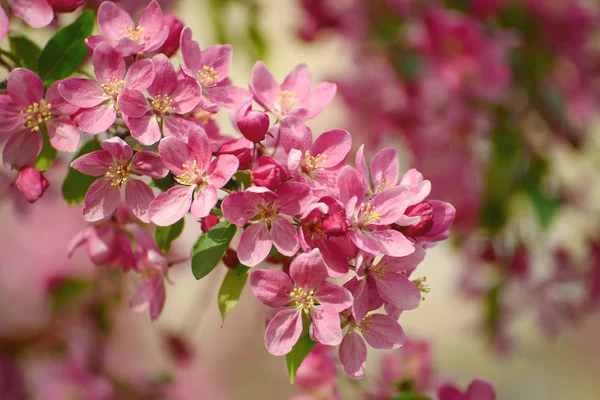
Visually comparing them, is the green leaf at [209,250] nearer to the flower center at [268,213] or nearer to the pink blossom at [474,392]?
the flower center at [268,213]

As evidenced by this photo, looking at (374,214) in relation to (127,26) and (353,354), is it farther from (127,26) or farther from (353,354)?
(127,26)

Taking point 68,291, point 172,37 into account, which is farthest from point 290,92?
point 68,291

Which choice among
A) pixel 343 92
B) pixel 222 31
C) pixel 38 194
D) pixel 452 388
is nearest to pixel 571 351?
pixel 343 92

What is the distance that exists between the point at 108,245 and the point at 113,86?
0.15 metres

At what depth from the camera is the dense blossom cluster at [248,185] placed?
497mm

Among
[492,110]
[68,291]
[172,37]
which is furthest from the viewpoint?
[492,110]

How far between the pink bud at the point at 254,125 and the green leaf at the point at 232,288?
106 millimetres

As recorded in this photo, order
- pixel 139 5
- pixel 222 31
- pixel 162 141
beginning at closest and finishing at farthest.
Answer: pixel 162 141
pixel 139 5
pixel 222 31

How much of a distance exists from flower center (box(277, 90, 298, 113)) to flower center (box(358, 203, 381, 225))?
0.14 meters

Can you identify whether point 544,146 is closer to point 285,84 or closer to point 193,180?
point 285,84

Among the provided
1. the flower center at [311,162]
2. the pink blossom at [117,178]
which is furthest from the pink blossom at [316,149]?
the pink blossom at [117,178]

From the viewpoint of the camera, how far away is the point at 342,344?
53 cm

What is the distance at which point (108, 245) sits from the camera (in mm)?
604

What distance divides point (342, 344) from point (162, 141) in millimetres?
211
